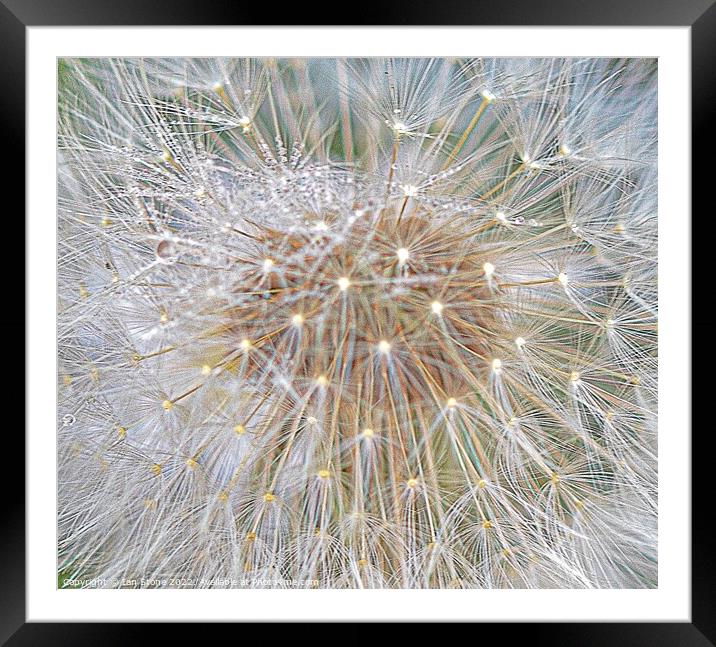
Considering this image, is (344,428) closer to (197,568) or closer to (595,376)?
(197,568)

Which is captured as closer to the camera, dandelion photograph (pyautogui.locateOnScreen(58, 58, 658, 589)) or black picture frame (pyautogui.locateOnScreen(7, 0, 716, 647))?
black picture frame (pyautogui.locateOnScreen(7, 0, 716, 647))
